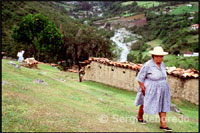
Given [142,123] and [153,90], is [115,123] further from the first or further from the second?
[153,90]

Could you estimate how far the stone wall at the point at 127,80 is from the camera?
31.3 feet

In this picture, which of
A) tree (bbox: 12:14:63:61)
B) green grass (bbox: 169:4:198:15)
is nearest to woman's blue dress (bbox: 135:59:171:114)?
tree (bbox: 12:14:63:61)

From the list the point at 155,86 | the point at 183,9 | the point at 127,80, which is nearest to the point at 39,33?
the point at 127,80

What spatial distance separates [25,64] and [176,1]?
107 meters

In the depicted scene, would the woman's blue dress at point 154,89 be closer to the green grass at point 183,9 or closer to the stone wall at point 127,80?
the stone wall at point 127,80

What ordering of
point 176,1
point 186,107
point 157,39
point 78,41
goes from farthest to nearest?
point 176,1
point 157,39
point 78,41
point 186,107

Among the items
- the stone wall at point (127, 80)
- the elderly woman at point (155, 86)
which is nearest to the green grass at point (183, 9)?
the stone wall at point (127, 80)

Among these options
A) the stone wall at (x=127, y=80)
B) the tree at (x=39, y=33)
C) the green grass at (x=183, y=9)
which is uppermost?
the green grass at (x=183, y=9)

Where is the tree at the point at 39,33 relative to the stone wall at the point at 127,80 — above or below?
above

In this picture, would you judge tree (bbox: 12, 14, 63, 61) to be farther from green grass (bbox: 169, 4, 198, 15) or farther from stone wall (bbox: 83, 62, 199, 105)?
green grass (bbox: 169, 4, 198, 15)

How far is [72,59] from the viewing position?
28.6m

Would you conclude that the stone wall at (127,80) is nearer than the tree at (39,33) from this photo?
Yes

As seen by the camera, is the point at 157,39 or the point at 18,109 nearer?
the point at 18,109

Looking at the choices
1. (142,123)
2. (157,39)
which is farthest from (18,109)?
(157,39)
